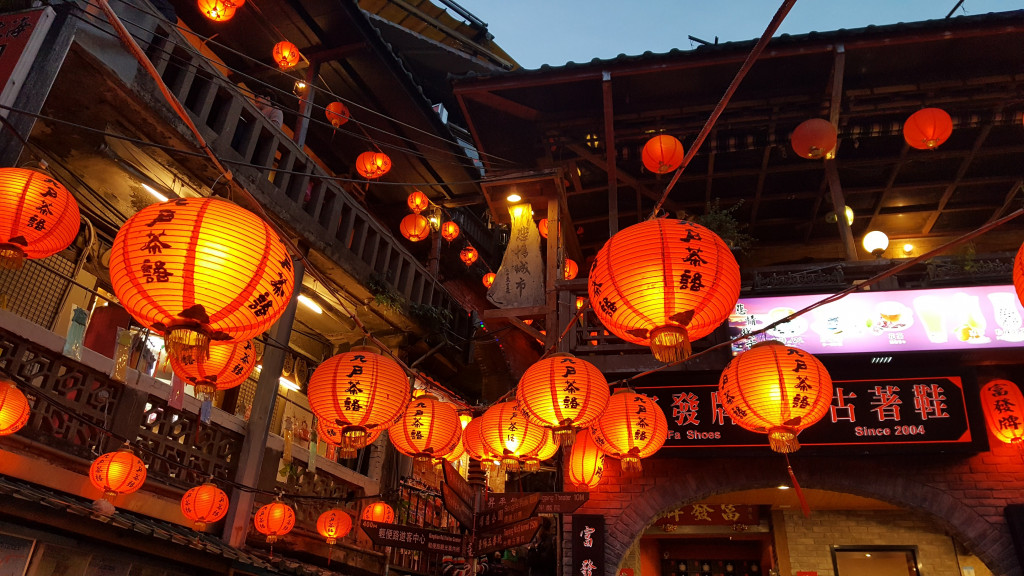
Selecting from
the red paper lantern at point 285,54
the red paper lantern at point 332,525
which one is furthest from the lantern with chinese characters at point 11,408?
the red paper lantern at point 285,54

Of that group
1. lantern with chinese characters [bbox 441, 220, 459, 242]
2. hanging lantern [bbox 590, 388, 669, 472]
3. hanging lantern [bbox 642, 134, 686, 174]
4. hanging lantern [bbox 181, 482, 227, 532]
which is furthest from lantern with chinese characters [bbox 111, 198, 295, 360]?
lantern with chinese characters [bbox 441, 220, 459, 242]

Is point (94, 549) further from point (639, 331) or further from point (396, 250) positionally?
point (396, 250)

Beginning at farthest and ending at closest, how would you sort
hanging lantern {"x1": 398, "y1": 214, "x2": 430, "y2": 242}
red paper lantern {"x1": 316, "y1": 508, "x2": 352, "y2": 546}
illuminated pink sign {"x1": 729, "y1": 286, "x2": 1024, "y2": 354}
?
hanging lantern {"x1": 398, "y1": 214, "x2": 430, "y2": 242} < red paper lantern {"x1": 316, "y1": 508, "x2": 352, "y2": 546} < illuminated pink sign {"x1": 729, "y1": 286, "x2": 1024, "y2": 354}

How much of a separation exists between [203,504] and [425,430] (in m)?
3.61

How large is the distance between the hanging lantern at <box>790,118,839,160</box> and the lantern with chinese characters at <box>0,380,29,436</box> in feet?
35.2

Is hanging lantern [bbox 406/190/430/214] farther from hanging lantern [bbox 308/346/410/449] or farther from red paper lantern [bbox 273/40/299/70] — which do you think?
hanging lantern [bbox 308/346/410/449]

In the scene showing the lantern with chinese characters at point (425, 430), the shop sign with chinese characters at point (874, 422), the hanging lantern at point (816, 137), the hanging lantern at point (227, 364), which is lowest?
the lantern with chinese characters at point (425, 430)

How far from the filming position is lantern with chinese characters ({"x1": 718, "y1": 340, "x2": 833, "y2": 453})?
20.6 feet

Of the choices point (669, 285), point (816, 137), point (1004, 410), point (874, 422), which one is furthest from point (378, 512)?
point (1004, 410)

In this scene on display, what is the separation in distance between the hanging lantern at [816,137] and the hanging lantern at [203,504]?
9995 millimetres

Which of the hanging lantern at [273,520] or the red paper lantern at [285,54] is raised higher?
the red paper lantern at [285,54]

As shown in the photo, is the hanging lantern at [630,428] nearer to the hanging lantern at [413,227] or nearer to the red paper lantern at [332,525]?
the red paper lantern at [332,525]

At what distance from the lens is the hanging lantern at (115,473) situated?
7.68 m

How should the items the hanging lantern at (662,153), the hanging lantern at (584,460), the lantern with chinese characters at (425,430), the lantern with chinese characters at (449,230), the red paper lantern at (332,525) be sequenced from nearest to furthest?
1. the lantern with chinese characters at (425,430)
2. the hanging lantern at (584,460)
3. the hanging lantern at (662,153)
4. the red paper lantern at (332,525)
5. the lantern with chinese characters at (449,230)
